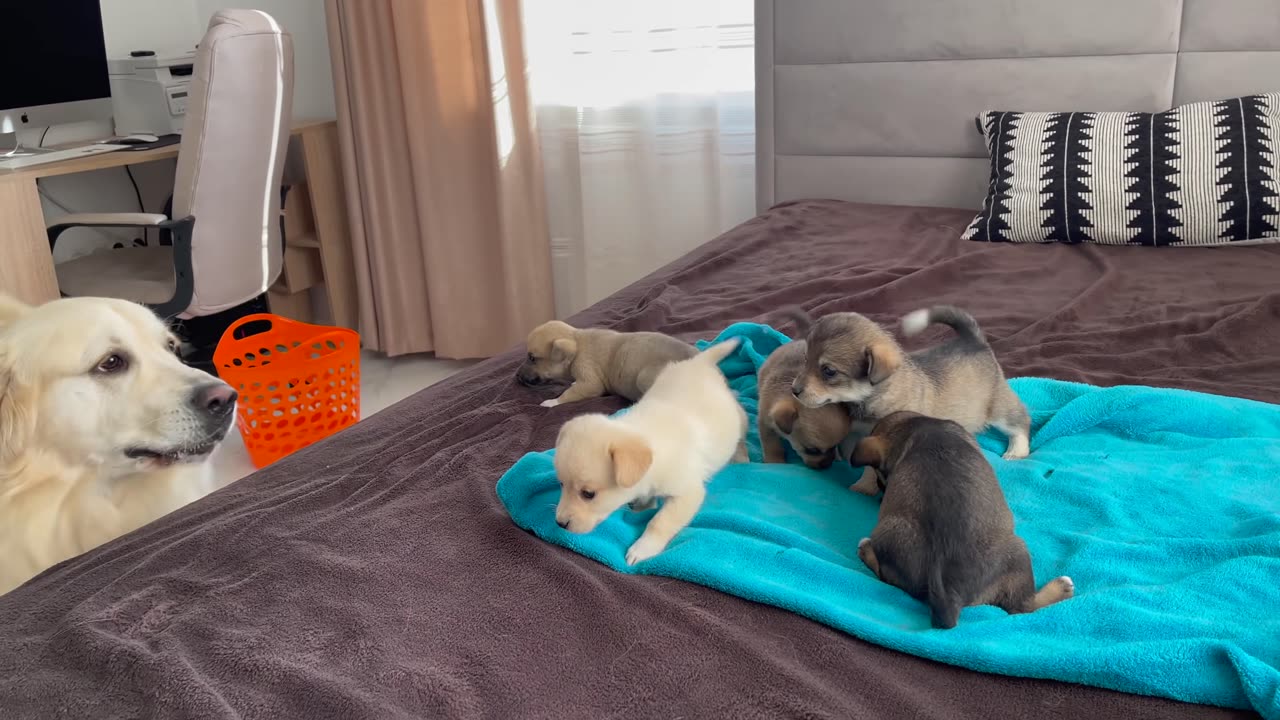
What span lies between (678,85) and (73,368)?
2405 mm

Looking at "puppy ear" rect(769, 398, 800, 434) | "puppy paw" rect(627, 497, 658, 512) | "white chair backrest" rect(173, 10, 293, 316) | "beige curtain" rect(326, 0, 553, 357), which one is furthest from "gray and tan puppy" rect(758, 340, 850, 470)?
"beige curtain" rect(326, 0, 553, 357)

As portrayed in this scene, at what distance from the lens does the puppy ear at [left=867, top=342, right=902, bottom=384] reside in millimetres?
1305

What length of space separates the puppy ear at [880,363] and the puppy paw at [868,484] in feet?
0.42

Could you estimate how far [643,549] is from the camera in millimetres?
1128

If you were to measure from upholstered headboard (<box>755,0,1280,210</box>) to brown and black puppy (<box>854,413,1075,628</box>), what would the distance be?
2.01 metres

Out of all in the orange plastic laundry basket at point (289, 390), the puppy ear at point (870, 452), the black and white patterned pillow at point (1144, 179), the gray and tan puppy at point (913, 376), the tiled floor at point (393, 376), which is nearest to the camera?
the puppy ear at point (870, 452)

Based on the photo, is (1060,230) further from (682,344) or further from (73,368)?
(73,368)

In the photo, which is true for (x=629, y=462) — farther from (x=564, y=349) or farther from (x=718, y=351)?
(x=564, y=349)

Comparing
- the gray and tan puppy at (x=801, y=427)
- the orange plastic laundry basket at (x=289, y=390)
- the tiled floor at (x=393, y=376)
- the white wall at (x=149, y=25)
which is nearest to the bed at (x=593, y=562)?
the gray and tan puppy at (x=801, y=427)

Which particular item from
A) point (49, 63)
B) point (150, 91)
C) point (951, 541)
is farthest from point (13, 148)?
point (951, 541)

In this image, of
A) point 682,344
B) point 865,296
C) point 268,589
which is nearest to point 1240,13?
point 865,296

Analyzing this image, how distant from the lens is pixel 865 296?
205 cm

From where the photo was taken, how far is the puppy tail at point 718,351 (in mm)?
1550

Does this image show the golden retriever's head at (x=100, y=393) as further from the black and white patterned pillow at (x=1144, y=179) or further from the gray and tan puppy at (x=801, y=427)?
the black and white patterned pillow at (x=1144, y=179)
